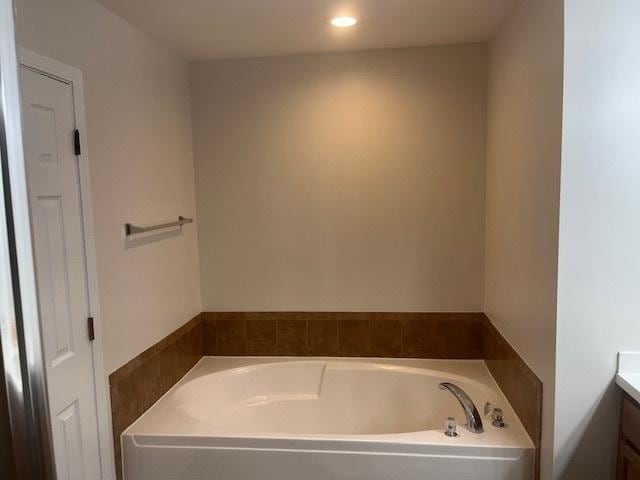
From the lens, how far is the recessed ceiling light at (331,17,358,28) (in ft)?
6.94

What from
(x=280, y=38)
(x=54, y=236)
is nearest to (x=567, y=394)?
(x=54, y=236)

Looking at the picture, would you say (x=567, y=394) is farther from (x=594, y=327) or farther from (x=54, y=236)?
(x=54, y=236)

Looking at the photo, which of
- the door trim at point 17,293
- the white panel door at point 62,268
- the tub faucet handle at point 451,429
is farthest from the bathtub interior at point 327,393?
the door trim at point 17,293

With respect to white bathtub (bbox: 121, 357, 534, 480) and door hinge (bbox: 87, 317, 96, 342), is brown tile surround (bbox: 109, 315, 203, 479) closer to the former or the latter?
white bathtub (bbox: 121, 357, 534, 480)

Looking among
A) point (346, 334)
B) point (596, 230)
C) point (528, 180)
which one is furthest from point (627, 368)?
point (346, 334)

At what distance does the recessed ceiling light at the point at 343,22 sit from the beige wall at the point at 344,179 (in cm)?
43

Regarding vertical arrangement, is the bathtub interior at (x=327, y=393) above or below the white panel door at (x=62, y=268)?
below

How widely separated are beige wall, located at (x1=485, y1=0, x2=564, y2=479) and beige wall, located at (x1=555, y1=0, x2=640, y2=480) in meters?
0.04

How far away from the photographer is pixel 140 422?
82.6 inches

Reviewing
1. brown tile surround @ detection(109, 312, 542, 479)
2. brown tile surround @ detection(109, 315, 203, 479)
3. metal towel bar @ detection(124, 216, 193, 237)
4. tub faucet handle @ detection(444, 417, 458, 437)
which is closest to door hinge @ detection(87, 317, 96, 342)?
brown tile surround @ detection(109, 315, 203, 479)

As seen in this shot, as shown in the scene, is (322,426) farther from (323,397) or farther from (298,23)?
(298,23)

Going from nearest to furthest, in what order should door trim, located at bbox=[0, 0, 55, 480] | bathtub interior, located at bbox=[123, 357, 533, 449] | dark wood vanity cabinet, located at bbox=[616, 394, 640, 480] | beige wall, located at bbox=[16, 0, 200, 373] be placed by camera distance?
door trim, located at bbox=[0, 0, 55, 480], dark wood vanity cabinet, located at bbox=[616, 394, 640, 480], beige wall, located at bbox=[16, 0, 200, 373], bathtub interior, located at bbox=[123, 357, 533, 449]

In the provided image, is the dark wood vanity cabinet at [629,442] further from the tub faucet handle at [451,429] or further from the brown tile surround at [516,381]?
the tub faucet handle at [451,429]

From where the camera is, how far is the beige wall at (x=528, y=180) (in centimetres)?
161
